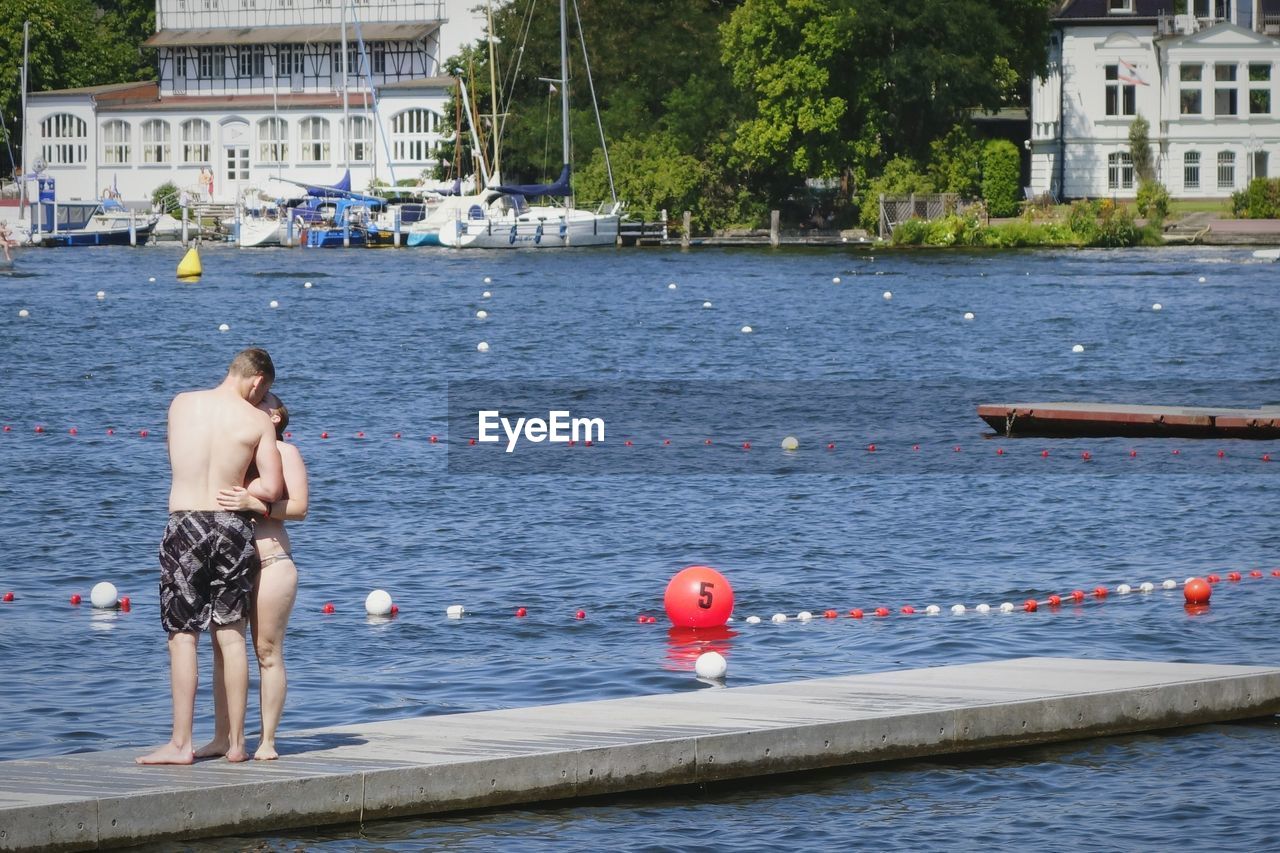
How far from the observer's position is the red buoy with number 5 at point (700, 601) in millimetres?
19016

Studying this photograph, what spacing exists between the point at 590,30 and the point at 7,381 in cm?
7734

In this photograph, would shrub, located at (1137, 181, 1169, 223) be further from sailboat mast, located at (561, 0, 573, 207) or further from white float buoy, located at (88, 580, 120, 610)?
white float buoy, located at (88, 580, 120, 610)

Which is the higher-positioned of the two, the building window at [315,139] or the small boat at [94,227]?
the building window at [315,139]

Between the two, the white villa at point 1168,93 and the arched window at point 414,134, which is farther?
the arched window at point 414,134

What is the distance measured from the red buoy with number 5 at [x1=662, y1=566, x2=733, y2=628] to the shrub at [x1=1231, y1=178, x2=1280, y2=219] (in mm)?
85871

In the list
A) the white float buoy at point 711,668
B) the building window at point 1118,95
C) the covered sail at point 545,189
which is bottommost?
the white float buoy at point 711,668

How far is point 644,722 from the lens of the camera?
13.9 metres

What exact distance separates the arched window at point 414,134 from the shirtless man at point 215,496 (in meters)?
120

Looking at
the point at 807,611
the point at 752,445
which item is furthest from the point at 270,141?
the point at 807,611

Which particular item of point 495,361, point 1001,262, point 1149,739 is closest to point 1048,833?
point 1149,739

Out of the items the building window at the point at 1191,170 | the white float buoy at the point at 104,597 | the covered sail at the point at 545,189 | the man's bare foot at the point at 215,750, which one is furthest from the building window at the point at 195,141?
the man's bare foot at the point at 215,750

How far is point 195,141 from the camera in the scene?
137 meters

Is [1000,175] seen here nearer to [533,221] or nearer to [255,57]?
[533,221]

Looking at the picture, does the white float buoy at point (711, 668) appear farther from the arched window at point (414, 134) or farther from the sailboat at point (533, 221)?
the arched window at point (414, 134)
